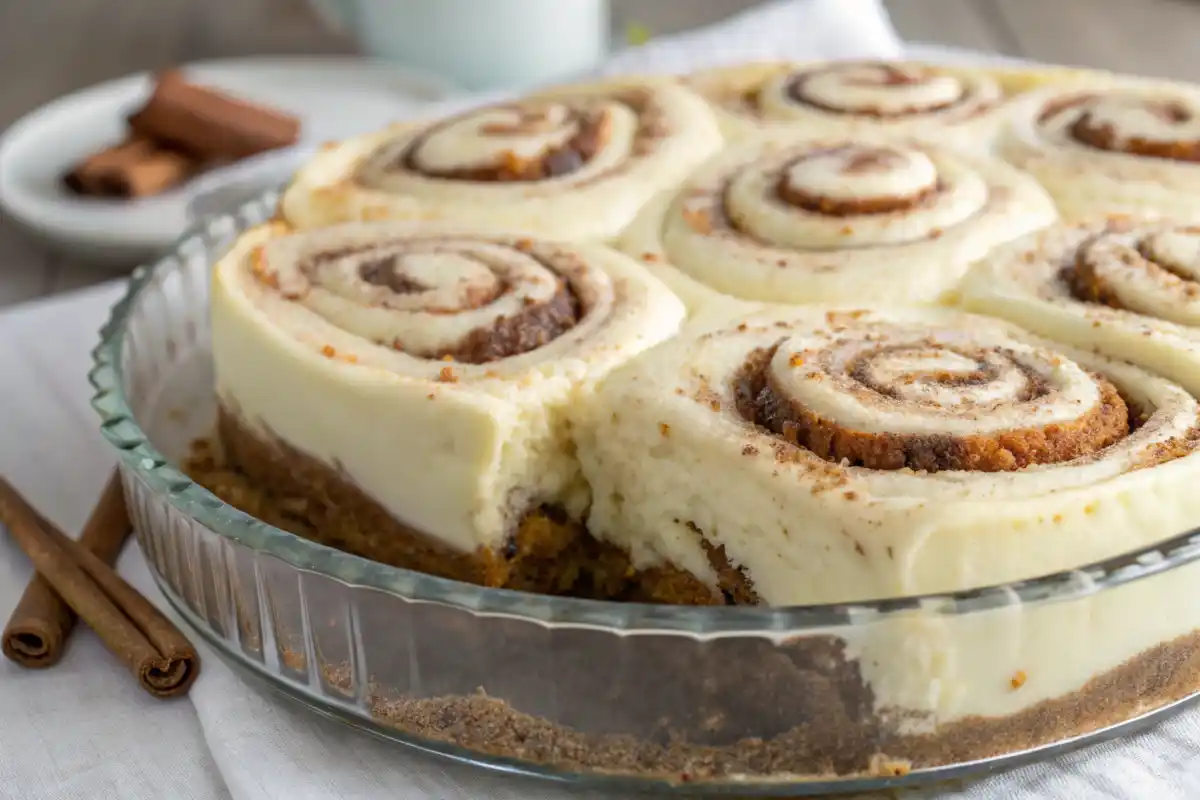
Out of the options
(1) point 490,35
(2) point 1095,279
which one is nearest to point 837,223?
(2) point 1095,279

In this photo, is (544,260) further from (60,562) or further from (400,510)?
(60,562)

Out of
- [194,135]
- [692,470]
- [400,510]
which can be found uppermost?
[692,470]

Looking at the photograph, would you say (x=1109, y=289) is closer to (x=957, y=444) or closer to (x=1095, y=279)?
(x=1095, y=279)

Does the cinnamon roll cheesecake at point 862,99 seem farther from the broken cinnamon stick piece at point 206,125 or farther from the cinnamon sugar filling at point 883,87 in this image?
the broken cinnamon stick piece at point 206,125

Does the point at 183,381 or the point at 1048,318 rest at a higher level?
the point at 1048,318

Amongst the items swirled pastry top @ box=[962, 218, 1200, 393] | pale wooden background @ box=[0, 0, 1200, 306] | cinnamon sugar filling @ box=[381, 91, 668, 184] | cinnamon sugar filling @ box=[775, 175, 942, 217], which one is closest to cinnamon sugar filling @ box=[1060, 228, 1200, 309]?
swirled pastry top @ box=[962, 218, 1200, 393]

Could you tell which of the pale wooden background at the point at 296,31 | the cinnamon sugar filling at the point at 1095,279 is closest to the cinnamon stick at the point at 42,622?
the cinnamon sugar filling at the point at 1095,279

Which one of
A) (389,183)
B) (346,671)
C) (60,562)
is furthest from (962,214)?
(60,562)
